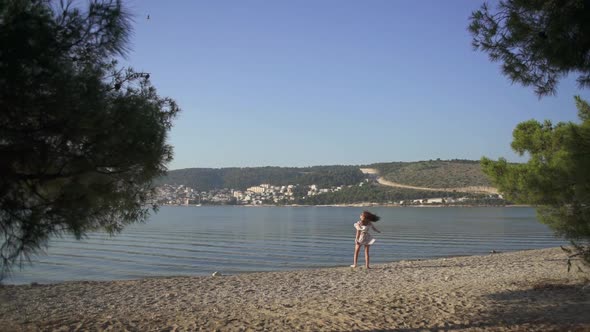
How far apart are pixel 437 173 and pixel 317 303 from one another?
12271 centimetres

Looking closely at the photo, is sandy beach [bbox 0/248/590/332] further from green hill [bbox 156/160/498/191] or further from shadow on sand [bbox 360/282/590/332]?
green hill [bbox 156/160/498/191]

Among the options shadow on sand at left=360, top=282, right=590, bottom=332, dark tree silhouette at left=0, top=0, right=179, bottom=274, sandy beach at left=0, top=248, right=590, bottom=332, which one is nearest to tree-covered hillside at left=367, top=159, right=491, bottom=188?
sandy beach at left=0, top=248, right=590, bottom=332

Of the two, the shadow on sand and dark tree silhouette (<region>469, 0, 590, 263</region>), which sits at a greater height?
dark tree silhouette (<region>469, 0, 590, 263</region>)

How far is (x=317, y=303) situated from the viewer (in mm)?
8375

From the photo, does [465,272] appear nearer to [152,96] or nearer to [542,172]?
[542,172]

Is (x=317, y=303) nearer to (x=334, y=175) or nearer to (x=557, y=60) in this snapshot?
(x=557, y=60)

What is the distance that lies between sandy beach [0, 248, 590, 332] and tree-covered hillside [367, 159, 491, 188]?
333 ft

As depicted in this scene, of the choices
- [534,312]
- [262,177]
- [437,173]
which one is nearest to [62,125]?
[534,312]

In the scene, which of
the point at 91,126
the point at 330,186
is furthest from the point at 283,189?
the point at 91,126

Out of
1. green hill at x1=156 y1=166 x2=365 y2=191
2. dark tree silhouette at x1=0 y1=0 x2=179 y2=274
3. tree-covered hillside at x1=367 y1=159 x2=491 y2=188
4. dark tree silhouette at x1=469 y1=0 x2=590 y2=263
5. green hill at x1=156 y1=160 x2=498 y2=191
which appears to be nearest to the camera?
dark tree silhouette at x1=0 y1=0 x2=179 y2=274

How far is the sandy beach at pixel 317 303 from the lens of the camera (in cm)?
671

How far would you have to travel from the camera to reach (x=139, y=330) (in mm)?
6414

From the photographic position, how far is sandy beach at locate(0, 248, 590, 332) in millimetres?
6711

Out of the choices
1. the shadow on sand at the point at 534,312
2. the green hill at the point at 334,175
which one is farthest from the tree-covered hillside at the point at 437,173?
the shadow on sand at the point at 534,312
